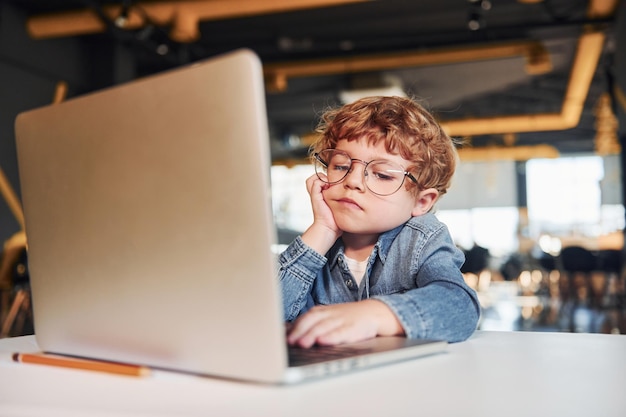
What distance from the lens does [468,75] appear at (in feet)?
26.7

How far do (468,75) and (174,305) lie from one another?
26.4ft

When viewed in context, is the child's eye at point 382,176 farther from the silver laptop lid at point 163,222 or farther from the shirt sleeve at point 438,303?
the silver laptop lid at point 163,222

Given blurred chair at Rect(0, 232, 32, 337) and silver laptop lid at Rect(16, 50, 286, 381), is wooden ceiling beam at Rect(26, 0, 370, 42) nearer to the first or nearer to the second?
blurred chair at Rect(0, 232, 32, 337)

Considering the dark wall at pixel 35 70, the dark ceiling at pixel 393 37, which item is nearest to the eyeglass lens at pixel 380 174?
the dark ceiling at pixel 393 37

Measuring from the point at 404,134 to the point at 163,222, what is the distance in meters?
0.67

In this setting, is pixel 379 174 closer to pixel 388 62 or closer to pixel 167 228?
pixel 167 228

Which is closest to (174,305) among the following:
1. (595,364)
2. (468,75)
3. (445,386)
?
(445,386)

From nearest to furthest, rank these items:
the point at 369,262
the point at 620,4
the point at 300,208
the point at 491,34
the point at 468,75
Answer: the point at 369,262 → the point at 620,4 → the point at 491,34 → the point at 468,75 → the point at 300,208

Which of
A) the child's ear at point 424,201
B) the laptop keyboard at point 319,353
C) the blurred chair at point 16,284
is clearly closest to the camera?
the laptop keyboard at point 319,353

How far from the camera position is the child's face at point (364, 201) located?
108 centimetres

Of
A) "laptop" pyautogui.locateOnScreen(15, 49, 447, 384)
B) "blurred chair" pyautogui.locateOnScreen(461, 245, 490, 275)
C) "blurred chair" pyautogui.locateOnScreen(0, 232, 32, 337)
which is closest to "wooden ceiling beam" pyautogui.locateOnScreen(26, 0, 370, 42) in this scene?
"blurred chair" pyautogui.locateOnScreen(0, 232, 32, 337)

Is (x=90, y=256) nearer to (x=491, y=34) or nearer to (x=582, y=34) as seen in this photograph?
(x=491, y=34)

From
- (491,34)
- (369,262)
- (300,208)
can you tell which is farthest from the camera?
(300,208)

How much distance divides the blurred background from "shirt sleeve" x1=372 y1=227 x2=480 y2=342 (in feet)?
10.1
